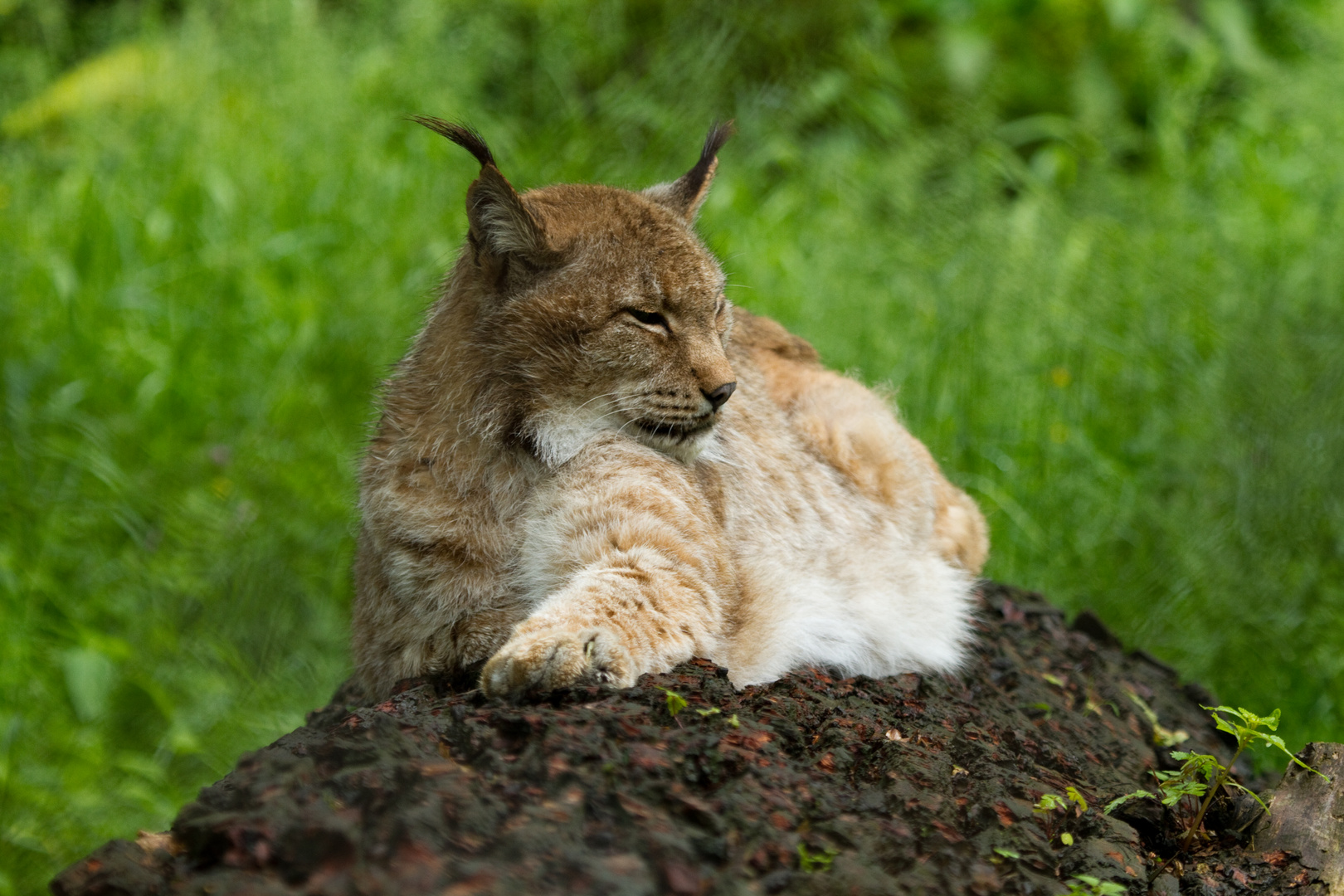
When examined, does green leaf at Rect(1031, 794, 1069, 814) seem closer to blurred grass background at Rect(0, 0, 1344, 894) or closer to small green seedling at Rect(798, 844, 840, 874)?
small green seedling at Rect(798, 844, 840, 874)

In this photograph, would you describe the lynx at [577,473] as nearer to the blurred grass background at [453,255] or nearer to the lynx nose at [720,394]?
the lynx nose at [720,394]

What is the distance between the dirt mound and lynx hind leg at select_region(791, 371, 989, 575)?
1154 mm

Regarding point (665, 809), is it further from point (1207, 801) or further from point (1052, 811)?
point (1207, 801)

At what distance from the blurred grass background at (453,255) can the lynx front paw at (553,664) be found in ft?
5.17

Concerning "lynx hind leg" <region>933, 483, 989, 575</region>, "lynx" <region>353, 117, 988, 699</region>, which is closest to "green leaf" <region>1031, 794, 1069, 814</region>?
"lynx" <region>353, 117, 988, 699</region>

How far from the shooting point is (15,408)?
5398 mm

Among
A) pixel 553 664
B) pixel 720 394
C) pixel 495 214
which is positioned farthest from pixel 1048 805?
pixel 495 214

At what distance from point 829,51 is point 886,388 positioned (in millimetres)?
2676

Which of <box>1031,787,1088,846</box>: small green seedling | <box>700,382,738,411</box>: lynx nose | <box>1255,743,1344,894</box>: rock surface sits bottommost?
<box>1255,743,1344,894</box>: rock surface

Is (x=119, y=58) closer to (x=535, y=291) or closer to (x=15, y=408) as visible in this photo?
(x=15, y=408)

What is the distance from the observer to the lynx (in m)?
3.02

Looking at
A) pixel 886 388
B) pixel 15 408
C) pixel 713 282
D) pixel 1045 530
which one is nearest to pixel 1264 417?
pixel 1045 530

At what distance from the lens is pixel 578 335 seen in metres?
3.15

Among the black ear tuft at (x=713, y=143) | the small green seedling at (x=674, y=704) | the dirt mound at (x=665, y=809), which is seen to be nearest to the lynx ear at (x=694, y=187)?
the black ear tuft at (x=713, y=143)
